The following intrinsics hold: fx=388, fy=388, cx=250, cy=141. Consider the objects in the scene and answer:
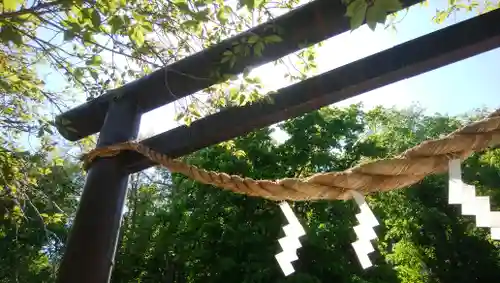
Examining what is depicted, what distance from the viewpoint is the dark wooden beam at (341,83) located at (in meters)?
0.91

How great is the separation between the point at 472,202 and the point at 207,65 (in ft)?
2.90

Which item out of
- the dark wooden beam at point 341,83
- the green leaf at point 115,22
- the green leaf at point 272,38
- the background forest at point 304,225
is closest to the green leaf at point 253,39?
the green leaf at point 272,38

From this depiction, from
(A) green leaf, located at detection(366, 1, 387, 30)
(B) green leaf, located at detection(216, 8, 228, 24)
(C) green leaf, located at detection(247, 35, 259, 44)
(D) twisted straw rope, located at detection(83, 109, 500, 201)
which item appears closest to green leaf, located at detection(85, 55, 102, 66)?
(B) green leaf, located at detection(216, 8, 228, 24)

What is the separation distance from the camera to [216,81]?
1207mm

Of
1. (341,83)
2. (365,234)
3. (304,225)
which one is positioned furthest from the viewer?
(304,225)

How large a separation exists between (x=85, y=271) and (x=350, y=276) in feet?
18.2

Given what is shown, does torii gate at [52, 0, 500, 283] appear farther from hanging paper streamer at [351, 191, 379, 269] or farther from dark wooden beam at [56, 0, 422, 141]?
hanging paper streamer at [351, 191, 379, 269]

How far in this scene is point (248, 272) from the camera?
5902mm

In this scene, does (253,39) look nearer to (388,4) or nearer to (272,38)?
(272,38)

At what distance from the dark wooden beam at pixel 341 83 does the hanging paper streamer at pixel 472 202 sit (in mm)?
482

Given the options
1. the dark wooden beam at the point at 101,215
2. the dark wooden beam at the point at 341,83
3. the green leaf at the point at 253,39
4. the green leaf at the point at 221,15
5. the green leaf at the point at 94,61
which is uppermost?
the green leaf at the point at 221,15

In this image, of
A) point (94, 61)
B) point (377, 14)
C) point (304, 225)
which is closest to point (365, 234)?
point (377, 14)

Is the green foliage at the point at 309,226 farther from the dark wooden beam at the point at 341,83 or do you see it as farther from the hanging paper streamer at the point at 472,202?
the hanging paper streamer at the point at 472,202

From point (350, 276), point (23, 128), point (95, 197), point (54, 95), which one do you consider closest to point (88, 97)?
point (54, 95)
